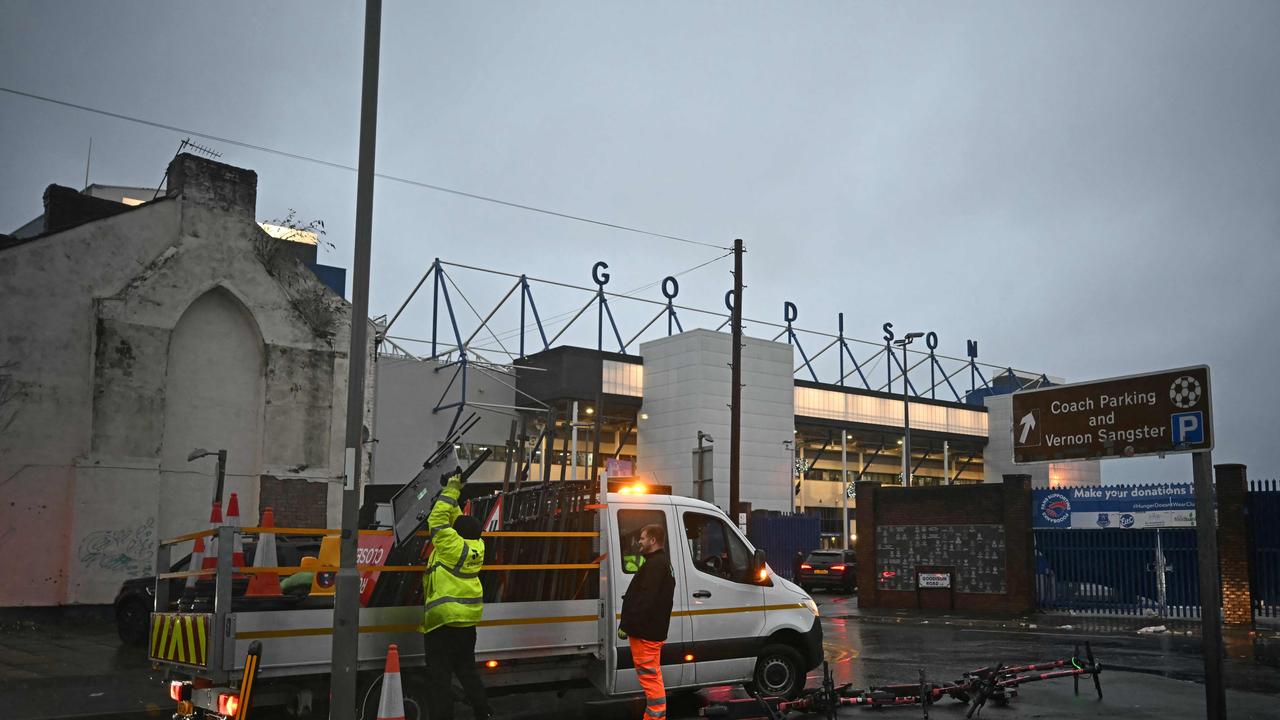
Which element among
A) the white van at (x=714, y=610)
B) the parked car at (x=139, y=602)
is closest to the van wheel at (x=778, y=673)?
the white van at (x=714, y=610)

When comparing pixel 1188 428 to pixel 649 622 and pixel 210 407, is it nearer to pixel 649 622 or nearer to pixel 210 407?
pixel 649 622

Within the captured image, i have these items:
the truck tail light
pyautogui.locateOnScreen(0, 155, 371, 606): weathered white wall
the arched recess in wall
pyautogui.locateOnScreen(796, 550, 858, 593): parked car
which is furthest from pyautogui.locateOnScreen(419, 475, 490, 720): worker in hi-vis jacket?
pyautogui.locateOnScreen(796, 550, 858, 593): parked car

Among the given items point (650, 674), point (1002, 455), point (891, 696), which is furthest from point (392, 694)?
point (1002, 455)

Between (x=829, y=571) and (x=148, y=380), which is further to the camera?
(x=829, y=571)

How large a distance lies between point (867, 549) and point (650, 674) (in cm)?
1957

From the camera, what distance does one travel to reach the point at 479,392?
159ft

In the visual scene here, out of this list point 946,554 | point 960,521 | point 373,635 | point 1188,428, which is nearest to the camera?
point 373,635

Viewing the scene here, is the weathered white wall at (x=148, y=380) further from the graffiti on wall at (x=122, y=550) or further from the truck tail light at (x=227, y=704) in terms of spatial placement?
the truck tail light at (x=227, y=704)

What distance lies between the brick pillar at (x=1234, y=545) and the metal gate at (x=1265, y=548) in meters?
0.16

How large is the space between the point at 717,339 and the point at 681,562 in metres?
41.6

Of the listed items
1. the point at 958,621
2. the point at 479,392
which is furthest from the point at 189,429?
the point at 479,392

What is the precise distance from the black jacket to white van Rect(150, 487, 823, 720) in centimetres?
69

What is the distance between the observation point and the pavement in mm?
10867

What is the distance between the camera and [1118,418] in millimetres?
10164
